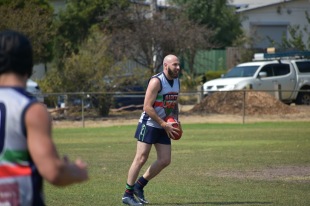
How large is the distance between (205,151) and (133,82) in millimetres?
14269

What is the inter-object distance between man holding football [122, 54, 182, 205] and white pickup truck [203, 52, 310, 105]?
76.1ft

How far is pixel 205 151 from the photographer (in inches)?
798

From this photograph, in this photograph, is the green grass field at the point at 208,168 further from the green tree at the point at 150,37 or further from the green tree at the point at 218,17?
the green tree at the point at 218,17

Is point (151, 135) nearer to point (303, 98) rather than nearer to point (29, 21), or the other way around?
point (29, 21)

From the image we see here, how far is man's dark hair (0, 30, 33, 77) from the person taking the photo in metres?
4.68

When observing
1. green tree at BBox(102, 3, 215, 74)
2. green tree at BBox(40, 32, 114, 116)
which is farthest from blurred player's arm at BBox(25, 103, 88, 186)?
green tree at BBox(102, 3, 215, 74)

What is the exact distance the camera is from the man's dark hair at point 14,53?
15.4 feet

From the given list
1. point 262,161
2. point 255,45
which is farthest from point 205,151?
point 255,45

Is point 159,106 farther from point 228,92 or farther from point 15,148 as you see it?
point 228,92

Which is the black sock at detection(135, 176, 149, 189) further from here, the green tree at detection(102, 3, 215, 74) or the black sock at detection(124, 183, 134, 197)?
the green tree at detection(102, 3, 215, 74)

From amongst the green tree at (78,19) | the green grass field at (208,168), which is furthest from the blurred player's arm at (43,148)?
the green tree at (78,19)

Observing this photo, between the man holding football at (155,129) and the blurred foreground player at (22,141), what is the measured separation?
6.65m

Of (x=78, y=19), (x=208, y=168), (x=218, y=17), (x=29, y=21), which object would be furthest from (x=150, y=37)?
(x=208, y=168)

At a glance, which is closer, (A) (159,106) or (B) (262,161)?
(A) (159,106)
